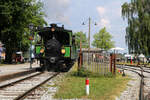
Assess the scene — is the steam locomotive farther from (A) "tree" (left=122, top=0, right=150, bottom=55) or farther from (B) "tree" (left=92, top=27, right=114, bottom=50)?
(B) "tree" (left=92, top=27, right=114, bottom=50)

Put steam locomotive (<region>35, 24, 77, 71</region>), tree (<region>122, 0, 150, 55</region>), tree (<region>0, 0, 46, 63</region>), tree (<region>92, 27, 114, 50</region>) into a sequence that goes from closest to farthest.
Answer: steam locomotive (<region>35, 24, 77, 71</region>) < tree (<region>0, 0, 46, 63</region>) < tree (<region>122, 0, 150, 55</region>) < tree (<region>92, 27, 114, 50</region>)

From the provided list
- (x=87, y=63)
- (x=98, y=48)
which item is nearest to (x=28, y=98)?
(x=87, y=63)

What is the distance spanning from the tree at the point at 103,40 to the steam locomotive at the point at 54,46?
156 feet

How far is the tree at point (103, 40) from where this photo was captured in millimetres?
65938

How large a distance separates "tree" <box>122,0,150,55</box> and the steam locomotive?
837 inches

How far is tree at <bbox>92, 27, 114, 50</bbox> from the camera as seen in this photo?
6594cm

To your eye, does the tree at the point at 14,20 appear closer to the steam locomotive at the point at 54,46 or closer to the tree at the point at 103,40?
the steam locomotive at the point at 54,46

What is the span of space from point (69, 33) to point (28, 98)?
11313 mm

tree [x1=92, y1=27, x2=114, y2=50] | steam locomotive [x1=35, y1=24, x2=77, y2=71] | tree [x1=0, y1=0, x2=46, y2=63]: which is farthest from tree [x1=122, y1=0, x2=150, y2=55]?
tree [x1=92, y1=27, x2=114, y2=50]

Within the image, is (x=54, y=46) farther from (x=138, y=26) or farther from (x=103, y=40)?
(x=103, y=40)

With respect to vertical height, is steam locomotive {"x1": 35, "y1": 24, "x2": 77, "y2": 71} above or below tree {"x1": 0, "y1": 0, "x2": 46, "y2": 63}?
below

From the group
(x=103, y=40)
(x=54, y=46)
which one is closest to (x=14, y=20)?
(x=54, y=46)

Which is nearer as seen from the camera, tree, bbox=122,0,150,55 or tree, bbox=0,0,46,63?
tree, bbox=0,0,46,63

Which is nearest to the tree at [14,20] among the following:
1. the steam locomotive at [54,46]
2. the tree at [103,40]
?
the steam locomotive at [54,46]
